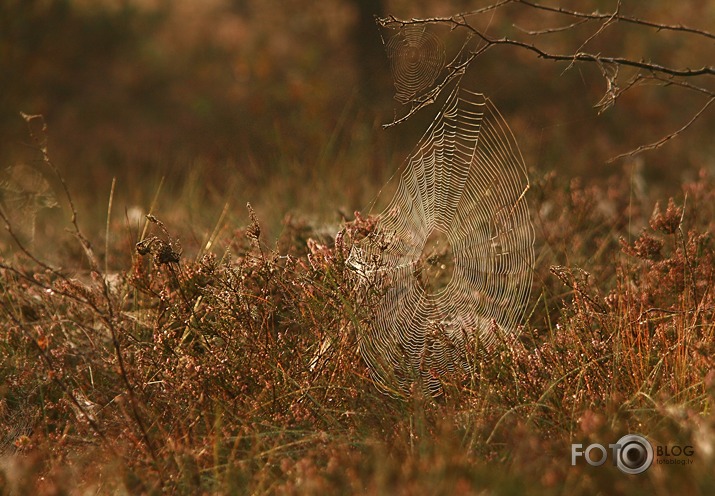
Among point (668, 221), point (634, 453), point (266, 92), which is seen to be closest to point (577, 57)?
point (668, 221)

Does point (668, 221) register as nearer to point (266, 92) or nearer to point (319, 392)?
point (319, 392)

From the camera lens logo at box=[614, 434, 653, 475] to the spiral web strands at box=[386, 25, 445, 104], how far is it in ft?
5.18

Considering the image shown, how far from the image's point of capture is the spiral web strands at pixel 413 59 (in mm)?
3493

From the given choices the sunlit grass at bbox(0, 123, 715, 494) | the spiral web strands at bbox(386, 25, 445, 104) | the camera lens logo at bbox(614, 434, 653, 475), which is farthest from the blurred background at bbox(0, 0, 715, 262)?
the camera lens logo at bbox(614, 434, 653, 475)

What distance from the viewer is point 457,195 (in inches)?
151

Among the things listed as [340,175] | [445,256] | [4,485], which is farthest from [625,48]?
[4,485]

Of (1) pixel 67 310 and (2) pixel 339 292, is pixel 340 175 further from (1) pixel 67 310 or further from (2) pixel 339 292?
(2) pixel 339 292

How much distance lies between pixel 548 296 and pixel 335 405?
1.33m

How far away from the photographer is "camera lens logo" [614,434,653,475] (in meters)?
2.30

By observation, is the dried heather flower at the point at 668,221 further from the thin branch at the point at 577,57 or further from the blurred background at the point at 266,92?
the blurred background at the point at 266,92

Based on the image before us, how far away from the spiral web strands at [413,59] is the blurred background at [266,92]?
292 cm

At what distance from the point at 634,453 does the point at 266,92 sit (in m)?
8.64

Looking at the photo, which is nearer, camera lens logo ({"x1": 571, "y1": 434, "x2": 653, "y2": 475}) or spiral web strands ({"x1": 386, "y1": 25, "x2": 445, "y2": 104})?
camera lens logo ({"x1": 571, "y1": 434, "x2": 653, "y2": 475})

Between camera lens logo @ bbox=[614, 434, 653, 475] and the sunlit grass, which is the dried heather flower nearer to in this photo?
the sunlit grass
